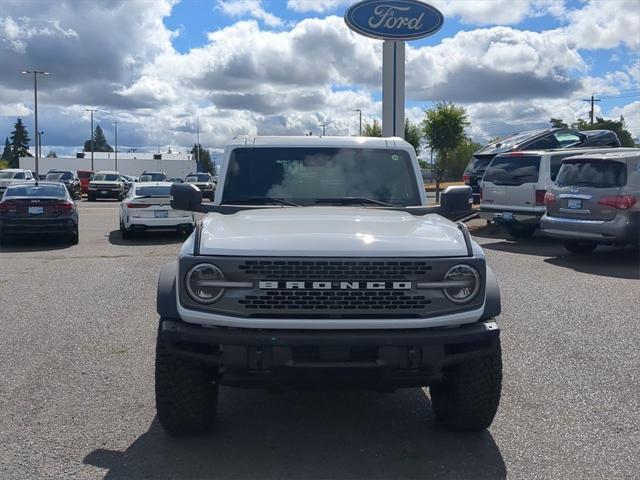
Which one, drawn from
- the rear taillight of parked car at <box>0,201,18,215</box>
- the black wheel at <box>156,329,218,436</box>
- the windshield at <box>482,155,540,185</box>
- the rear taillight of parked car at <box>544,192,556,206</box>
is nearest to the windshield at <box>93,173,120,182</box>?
the rear taillight of parked car at <box>0,201,18,215</box>

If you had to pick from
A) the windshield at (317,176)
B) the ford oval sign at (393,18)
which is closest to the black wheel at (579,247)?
the windshield at (317,176)

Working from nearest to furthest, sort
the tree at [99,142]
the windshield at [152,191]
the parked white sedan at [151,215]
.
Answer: the parked white sedan at [151,215], the windshield at [152,191], the tree at [99,142]

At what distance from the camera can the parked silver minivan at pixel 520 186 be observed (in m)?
14.8

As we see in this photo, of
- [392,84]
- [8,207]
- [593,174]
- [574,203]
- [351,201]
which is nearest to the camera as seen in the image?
[351,201]

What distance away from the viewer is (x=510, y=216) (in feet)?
50.3

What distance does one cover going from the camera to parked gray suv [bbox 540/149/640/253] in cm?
1180

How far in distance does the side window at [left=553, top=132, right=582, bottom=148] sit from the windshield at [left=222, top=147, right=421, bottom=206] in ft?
51.9

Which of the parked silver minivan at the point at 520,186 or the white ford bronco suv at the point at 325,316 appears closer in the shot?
the white ford bronco suv at the point at 325,316

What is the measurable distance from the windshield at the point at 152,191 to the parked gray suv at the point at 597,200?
347 inches

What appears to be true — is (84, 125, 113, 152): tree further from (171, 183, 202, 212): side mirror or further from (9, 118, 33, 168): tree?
(171, 183, 202, 212): side mirror

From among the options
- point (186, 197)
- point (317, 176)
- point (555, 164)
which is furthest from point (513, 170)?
point (186, 197)

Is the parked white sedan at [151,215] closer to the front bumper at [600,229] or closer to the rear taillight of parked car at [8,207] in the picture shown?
the rear taillight of parked car at [8,207]

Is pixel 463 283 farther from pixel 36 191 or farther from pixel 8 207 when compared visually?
pixel 36 191

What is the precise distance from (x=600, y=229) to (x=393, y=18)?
13.8 metres
